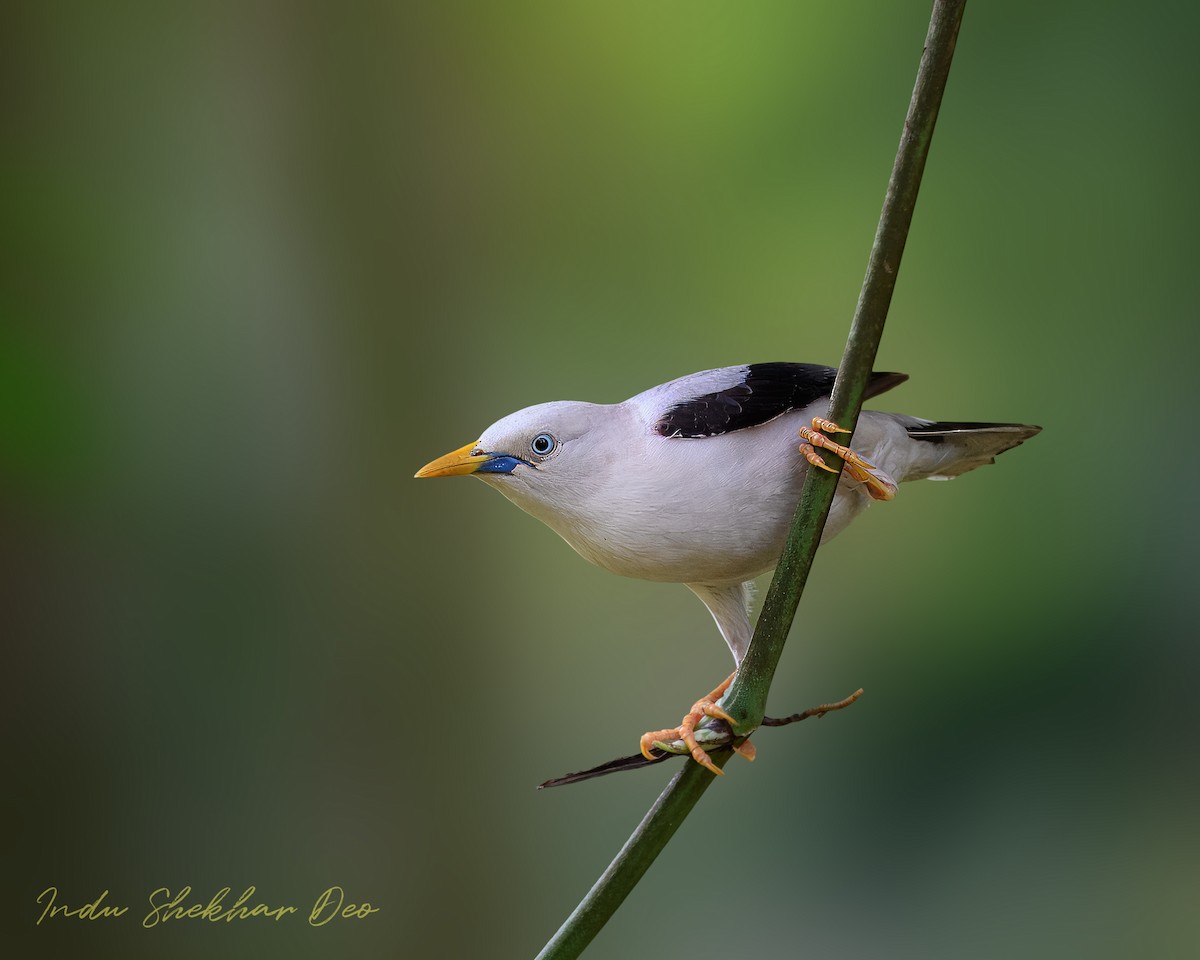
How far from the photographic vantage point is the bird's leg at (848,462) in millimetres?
622

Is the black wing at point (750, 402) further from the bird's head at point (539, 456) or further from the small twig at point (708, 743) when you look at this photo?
the small twig at point (708, 743)

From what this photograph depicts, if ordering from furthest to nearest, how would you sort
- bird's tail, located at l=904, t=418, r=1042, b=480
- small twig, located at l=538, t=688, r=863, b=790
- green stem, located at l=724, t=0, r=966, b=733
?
1. bird's tail, located at l=904, t=418, r=1042, b=480
2. small twig, located at l=538, t=688, r=863, b=790
3. green stem, located at l=724, t=0, r=966, b=733

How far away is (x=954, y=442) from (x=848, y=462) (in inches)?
4.8

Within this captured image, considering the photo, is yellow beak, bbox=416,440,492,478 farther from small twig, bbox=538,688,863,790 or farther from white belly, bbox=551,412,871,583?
small twig, bbox=538,688,863,790

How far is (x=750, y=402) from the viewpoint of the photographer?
0.69 metres

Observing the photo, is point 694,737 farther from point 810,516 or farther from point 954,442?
point 954,442

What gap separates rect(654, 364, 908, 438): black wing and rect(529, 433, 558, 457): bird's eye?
2.6 inches

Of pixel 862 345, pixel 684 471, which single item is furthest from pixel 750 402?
pixel 862 345

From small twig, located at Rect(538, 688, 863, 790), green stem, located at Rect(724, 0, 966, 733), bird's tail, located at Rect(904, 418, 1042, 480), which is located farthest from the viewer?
bird's tail, located at Rect(904, 418, 1042, 480)

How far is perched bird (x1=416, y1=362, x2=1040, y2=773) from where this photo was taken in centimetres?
65

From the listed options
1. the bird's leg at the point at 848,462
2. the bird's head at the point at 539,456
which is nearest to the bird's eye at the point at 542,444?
the bird's head at the point at 539,456

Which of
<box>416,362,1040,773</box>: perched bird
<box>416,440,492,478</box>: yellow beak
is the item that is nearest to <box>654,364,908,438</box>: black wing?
<box>416,362,1040,773</box>: perched bird

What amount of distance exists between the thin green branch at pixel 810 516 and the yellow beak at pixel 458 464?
0.61ft

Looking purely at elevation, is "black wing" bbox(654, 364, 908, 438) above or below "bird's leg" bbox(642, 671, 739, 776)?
above
